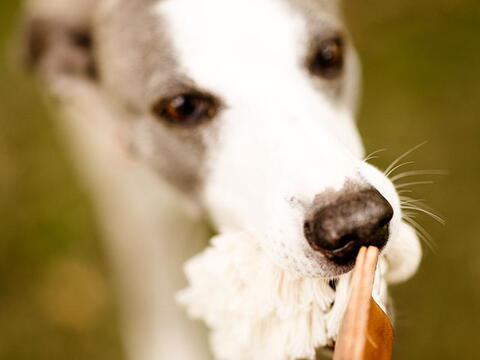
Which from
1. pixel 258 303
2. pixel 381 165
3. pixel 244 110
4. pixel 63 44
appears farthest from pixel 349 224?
pixel 381 165

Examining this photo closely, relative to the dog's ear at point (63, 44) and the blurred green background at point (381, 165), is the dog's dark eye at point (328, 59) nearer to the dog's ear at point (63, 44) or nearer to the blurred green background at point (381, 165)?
the dog's ear at point (63, 44)

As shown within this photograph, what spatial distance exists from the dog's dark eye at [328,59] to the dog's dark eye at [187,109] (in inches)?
12.5

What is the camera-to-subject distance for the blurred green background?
9.70 feet

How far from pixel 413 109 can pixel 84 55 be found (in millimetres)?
1972

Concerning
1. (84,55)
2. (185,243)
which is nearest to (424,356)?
(185,243)

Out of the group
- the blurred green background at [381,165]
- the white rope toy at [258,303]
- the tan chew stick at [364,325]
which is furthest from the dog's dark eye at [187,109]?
the blurred green background at [381,165]

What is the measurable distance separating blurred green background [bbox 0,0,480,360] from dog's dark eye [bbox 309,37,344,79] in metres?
1.28

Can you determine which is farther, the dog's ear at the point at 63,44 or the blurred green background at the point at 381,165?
the blurred green background at the point at 381,165

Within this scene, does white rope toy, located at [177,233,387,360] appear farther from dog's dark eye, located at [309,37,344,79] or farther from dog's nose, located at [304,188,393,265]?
dog's dark eye, located at [309,37,344,79]

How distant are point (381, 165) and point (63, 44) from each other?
168 centimetres

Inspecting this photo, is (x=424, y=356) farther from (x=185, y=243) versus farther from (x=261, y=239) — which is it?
(x=261, y=239)

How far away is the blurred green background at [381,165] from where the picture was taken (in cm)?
296

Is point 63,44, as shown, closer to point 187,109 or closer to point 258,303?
point 187,109

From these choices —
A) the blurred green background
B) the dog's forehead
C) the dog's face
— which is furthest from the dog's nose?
the blurred green background
